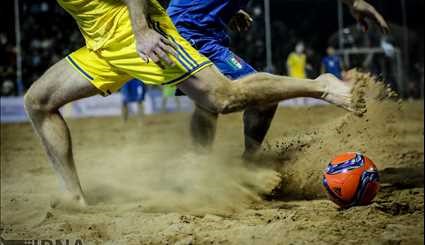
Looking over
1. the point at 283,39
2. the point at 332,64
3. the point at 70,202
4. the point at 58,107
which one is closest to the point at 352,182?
the point at 70,202

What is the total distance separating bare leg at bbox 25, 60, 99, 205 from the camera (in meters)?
4.06

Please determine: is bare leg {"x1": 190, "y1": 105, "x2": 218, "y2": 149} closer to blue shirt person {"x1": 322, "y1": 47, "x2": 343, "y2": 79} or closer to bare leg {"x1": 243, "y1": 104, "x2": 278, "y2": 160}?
bare leg {"x1": 243, "y1": 104, "x2": 278, "y2": 160}

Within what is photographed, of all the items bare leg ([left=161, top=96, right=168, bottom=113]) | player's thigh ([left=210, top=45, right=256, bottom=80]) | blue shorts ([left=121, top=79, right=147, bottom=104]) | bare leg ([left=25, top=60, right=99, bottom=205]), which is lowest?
bare leg ([left=161, top=96, right=168, bottom=113])

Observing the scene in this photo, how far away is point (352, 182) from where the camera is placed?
3596mm

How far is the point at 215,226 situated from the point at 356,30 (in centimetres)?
1524

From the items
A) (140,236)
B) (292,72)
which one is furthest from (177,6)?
(292,72)

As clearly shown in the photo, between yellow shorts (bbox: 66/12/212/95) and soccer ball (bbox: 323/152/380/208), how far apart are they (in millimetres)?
1030

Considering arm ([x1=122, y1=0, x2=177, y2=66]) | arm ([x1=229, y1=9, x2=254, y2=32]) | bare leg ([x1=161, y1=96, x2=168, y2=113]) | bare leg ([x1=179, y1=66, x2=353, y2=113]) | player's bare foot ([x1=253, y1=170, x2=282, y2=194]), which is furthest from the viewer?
bare leg ([x1=161, y1=96, x2=168, y2=113])

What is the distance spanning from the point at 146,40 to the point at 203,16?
3.58ft

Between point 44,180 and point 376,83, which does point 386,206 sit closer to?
point 376,83

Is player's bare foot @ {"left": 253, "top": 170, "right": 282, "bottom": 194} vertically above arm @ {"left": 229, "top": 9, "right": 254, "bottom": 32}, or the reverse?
arm @ {"left": 229, "top": 9, "right": 254, "bottom": 32}

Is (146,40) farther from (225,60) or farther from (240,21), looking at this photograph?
(240,21)

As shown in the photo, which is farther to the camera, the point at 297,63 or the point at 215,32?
the point at 297,63

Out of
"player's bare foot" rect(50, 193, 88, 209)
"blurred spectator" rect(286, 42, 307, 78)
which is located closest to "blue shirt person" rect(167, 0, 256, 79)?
"player's bare foot" rect(50, 193, 88, 209)
